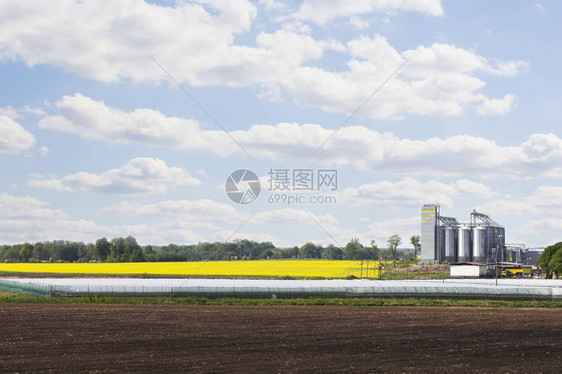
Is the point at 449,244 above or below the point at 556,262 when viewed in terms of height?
above

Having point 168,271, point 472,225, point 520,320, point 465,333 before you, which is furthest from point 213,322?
point 472,225

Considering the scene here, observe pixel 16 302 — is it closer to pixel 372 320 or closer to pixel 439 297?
pixel 372 320

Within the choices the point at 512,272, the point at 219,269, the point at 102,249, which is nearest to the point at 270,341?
the point at 219,269

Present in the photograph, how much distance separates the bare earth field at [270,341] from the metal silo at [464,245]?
111280 mm

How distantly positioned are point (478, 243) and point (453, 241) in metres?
6.41

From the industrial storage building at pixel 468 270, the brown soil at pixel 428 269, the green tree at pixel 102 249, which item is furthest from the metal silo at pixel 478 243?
the green tree at pixel 102 249

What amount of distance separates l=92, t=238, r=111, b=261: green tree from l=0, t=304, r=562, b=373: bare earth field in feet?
410

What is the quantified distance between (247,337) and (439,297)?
40.5 metres

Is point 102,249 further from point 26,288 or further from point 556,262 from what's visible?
point 556,262

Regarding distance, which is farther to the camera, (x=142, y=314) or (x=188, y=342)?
(x=142, y=314)

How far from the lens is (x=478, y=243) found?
159625 millimetres

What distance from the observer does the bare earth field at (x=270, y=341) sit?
2753cm

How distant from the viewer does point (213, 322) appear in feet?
141

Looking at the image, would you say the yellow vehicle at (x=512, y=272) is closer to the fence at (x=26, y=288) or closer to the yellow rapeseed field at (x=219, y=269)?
the yellow rapeseed field at (x=219, y=269)
